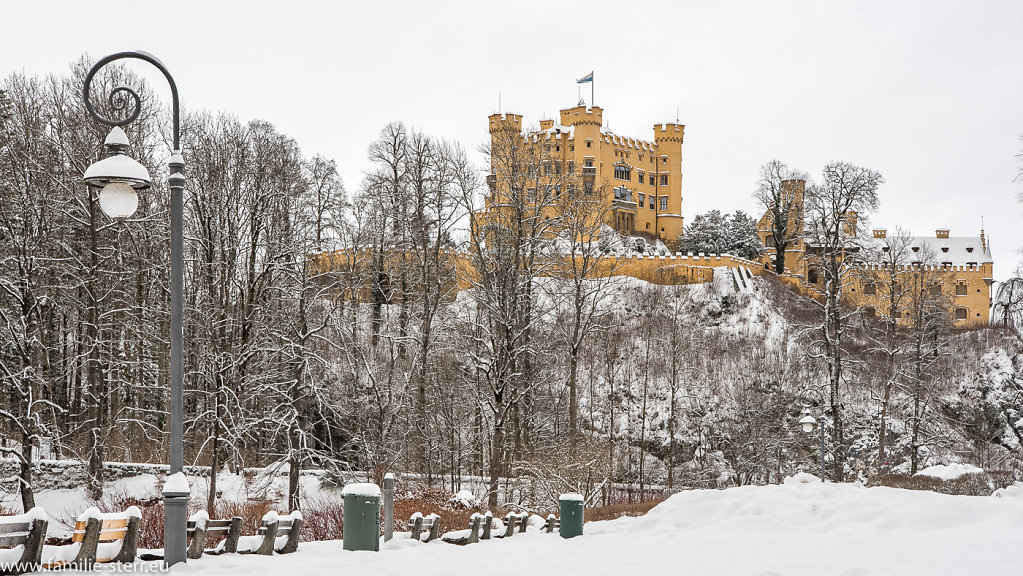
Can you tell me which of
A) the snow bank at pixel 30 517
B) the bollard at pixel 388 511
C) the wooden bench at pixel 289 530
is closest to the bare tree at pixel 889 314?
the bollard at pixel 388 511

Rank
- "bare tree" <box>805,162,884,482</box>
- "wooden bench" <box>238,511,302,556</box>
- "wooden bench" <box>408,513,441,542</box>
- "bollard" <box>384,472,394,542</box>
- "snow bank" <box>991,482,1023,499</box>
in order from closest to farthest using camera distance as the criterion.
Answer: "wooden bench" <box>238,511,302,556</box> → "bollard" <box>384,472,394,542</box> → "wooden bench" <box>408,513,441,542</box> → "snow bank" <box>991,482,1023,499</box> → "bare tree" <box>805,162,884,482</box>

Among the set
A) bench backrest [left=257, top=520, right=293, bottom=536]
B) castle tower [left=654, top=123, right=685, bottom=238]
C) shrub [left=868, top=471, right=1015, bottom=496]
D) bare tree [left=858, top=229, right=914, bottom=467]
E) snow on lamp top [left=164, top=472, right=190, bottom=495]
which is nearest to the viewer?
snow on lamp top [left=164, top=472, right=190, bottom=495]

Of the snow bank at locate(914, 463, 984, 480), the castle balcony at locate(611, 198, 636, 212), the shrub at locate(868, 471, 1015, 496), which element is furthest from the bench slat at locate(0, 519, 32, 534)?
the castle balcony at locate(611, 198, 636, 212)

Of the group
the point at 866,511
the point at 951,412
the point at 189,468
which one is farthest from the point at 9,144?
the point at 951,412

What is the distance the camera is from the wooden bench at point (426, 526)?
1054 centimetres

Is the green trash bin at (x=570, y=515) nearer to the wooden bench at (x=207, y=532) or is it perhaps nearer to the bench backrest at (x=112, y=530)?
the wooden bench at (x=207, y=532)

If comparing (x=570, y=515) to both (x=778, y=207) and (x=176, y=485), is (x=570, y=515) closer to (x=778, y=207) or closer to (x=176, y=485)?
(x=176, y=485)

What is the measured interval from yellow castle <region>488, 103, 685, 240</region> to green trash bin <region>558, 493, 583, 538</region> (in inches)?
1837

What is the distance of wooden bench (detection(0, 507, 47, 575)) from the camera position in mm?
6430

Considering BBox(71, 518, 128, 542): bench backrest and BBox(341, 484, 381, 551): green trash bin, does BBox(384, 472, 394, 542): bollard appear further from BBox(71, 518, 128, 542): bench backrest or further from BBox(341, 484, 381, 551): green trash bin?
BBox(71, 518, 128, 542): bench backrest

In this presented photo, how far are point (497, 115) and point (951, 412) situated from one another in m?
35.7

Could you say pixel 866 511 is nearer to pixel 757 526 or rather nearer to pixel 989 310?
pixel 757 526

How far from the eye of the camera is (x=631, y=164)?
64688 mm

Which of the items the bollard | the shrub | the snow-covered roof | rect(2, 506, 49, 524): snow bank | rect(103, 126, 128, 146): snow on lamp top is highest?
the snow-covered roof
